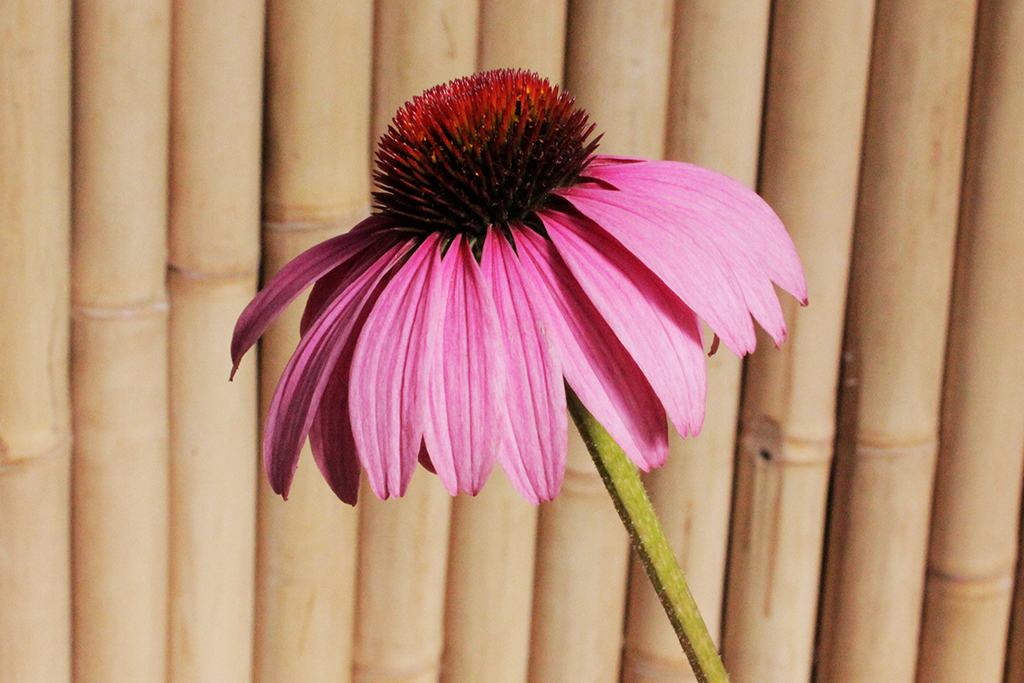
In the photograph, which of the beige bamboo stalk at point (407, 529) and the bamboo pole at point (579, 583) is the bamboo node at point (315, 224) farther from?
the bamboo pole at point (579, 583)

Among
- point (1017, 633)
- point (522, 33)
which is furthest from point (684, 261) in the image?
point (1017, 633)

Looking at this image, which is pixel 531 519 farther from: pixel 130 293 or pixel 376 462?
pixel 376 462

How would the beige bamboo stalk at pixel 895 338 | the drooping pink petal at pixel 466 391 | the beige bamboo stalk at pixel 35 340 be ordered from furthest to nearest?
1. the beige bamboo stalk at pixel 895 338
2. the beige bamboo stalk at pixel 35 340
3. the drooping pink petal at pixel 466 391

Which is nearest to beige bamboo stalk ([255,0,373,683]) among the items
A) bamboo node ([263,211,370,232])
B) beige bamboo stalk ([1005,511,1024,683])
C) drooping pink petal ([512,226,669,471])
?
bamboo node ([263,211,370,232])

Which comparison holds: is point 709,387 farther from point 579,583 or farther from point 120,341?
point 120,341

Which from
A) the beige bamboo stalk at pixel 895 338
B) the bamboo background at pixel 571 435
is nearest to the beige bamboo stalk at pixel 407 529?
the bamboo background at pixel 571 435

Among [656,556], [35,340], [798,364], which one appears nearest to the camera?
[656,556]
